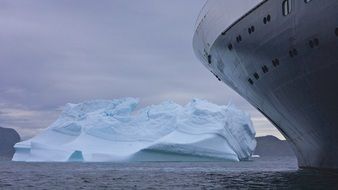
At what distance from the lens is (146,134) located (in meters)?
66.2

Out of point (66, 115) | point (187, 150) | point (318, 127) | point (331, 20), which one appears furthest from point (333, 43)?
point (66, 115)

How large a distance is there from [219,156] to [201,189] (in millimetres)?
38426

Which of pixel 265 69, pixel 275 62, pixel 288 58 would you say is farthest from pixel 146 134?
pixel 288 58

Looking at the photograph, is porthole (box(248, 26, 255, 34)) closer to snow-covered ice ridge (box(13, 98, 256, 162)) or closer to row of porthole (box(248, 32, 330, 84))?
row of porthole (box(248, 32, 330, 84))

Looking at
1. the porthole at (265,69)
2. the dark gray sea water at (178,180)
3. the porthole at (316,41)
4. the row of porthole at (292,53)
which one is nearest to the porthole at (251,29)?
the row of porthole at (292,53)

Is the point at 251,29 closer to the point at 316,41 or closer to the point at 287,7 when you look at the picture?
the point at 287,7

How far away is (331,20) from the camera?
15.9 m

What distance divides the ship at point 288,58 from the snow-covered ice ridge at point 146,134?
3301cm

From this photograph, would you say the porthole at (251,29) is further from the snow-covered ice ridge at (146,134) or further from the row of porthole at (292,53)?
the snow-covered ice ridge at (146,134)

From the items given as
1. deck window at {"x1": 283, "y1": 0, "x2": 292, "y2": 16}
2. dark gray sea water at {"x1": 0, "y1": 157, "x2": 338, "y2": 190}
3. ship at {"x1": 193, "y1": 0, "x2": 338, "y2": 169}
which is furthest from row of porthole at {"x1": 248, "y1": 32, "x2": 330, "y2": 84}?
dark gray sea water at {"x1": 0, "y1": 157, "x2": 338, "y2": 190}

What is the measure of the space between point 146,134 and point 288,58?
48.1m

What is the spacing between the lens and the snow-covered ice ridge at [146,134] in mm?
59781

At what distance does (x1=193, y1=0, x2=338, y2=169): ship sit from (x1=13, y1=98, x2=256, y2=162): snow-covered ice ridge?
108ft

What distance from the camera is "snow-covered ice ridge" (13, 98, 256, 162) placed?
5978 centimetres
